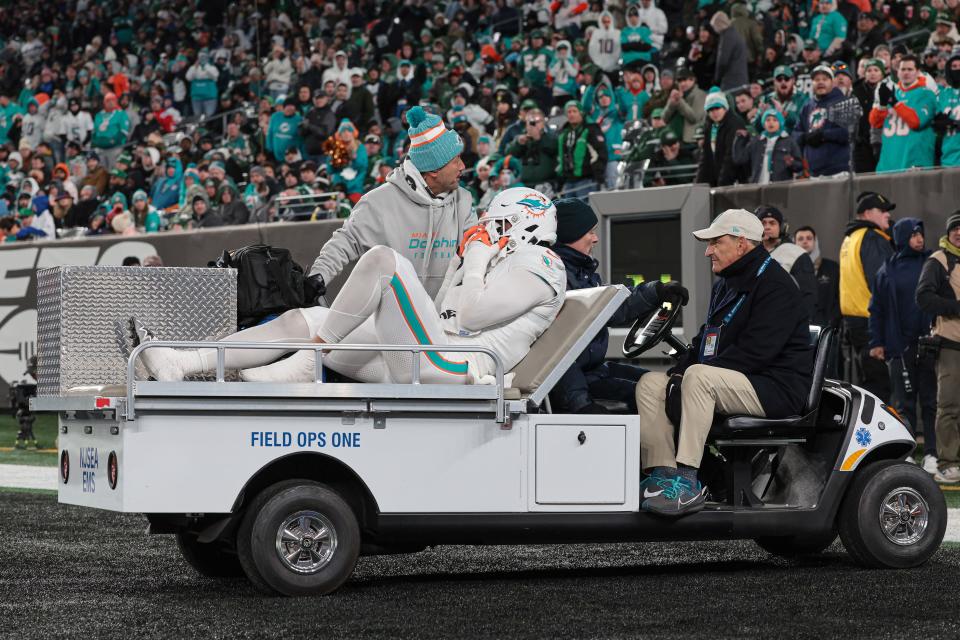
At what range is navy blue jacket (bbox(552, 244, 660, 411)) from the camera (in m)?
7.02

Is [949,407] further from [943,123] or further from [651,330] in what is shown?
[651,330]

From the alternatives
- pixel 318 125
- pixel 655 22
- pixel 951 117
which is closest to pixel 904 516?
pixel 951 117

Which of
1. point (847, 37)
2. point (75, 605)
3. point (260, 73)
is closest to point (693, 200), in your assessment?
point (847, 37)

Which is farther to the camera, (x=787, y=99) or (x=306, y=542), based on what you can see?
(x=787, y=99)

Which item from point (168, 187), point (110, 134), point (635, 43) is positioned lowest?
point (168, 187)

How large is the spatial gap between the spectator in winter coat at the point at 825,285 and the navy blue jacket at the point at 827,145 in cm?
118

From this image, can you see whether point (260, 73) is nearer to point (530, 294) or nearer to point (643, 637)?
point (530, 294)

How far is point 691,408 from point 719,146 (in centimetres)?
820

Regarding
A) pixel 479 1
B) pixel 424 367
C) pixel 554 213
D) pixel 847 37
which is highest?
pixel 479 1

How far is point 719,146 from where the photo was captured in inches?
583

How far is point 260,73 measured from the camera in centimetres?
2688

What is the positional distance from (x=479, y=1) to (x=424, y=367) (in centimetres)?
Answer: 1943

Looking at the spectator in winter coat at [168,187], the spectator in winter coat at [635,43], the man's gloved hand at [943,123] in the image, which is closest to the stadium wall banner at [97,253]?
the spectator in winter coat at [168,187]

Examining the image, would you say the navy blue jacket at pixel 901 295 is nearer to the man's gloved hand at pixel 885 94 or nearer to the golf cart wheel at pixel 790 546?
the man's gloved hand at pixel 885 94
